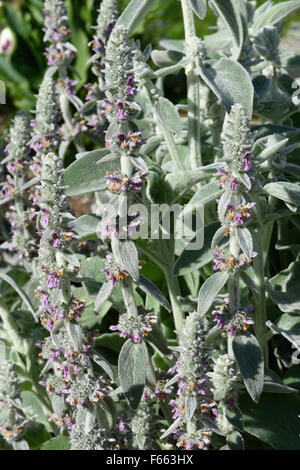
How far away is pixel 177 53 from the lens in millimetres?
2125

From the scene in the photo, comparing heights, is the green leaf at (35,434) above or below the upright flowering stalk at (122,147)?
below

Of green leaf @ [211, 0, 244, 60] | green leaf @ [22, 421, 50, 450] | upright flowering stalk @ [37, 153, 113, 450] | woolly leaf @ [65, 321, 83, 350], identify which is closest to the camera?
upright flowering stalk @ [37, 153, 113, 450]

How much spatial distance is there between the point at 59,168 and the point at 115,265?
31 cm

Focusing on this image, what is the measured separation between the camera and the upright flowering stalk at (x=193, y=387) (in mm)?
1466

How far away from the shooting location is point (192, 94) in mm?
2062

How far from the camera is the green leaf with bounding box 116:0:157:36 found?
188 centimetres

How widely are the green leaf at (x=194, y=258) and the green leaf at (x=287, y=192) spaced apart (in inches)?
9.4

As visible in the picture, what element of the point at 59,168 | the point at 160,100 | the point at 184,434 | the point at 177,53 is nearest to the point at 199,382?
the point at 184,434

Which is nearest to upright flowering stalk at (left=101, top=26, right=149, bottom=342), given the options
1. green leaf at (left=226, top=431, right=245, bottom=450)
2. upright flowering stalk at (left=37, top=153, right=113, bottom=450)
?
upright flowering stalk at (left=37, top=153, right=113, bottom=450)

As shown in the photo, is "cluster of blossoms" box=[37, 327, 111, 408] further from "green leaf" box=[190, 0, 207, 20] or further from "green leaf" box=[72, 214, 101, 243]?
"green leaf" box=[190, 0, 207, 20]

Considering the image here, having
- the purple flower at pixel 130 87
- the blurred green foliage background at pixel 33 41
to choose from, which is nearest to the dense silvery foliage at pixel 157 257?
the purple flower at pixel 130 87

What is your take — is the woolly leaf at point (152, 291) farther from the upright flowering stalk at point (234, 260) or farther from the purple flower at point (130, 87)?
the purple flower at point (130, 87)

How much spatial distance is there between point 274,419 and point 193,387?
55cm

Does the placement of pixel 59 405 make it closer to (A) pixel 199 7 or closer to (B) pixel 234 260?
(B) pixel 234 260
